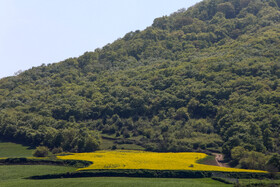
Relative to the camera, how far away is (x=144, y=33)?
597 feet

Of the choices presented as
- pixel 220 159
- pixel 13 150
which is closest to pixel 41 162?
pixel 13 150

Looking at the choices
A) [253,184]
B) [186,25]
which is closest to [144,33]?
[186,25]

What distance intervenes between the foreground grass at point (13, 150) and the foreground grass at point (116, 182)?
29.7 meters

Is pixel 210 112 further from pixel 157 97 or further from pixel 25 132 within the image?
pixel 25 132

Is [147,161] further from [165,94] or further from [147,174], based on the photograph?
[165,94]

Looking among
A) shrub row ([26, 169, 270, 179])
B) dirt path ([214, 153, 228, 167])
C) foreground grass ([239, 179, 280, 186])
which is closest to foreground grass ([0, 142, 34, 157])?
shrub row ([26, 169, 270, 179])

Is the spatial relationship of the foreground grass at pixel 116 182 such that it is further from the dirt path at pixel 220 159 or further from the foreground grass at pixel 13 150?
the foreground grass at pixel 13 150

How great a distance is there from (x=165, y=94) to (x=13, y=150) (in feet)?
156

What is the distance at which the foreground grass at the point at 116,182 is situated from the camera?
5678 centimetres

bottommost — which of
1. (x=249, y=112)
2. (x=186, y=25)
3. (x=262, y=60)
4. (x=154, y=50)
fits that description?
(x=249, y=112)

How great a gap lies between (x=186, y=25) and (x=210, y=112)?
93.0 m

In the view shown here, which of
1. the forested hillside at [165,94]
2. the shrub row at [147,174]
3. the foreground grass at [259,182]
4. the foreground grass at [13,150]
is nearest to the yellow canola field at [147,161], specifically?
the shrub row at [147,174]

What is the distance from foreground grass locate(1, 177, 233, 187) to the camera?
186ft

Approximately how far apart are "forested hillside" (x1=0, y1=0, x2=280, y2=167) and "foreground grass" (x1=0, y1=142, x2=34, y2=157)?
12.0 ft
